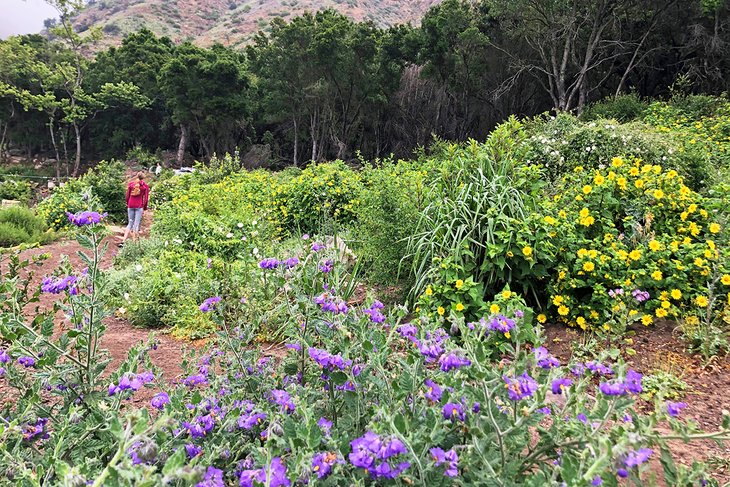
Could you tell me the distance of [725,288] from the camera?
9.16 ft

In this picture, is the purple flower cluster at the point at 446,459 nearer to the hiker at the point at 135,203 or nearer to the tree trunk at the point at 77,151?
the hiker at the point at 135,203

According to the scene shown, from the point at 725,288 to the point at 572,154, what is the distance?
279cm

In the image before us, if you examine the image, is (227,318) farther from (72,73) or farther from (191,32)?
(191,32)

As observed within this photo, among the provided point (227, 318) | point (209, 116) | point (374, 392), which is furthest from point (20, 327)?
point (209, 116)

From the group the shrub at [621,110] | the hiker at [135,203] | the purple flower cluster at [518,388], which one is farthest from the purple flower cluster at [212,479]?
the shrub at [621,110]

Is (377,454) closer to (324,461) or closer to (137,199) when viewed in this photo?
(324,461)

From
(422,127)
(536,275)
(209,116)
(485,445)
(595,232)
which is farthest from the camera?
(209,116)

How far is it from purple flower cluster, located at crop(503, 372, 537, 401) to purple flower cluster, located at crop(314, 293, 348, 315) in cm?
55

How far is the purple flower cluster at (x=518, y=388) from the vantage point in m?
1.01

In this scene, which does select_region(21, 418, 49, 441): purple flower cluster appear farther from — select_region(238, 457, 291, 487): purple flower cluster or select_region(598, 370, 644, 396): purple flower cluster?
select_region(598, 370, 644, 396): purple flower cluster

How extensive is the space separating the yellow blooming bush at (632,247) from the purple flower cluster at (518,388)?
178 centimetres

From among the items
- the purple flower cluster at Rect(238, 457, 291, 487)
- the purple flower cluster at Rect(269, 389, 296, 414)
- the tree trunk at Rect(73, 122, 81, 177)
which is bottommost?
the tree trunk at Rect(73, 122, 81, 177)

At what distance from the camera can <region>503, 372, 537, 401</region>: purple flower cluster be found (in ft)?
3.33

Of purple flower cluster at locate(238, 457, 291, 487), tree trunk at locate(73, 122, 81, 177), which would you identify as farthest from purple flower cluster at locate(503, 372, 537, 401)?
tree trunk at locate(73, 122, 81, 177)
